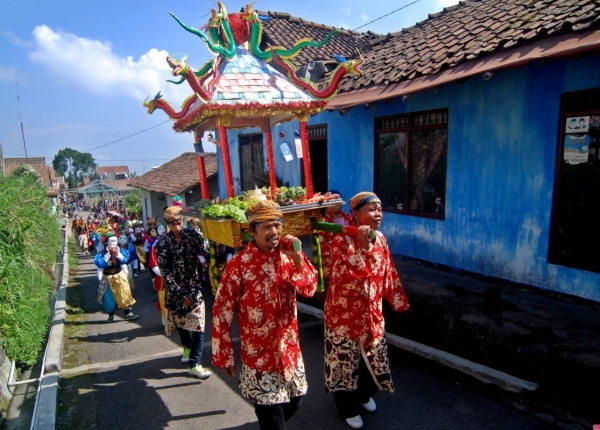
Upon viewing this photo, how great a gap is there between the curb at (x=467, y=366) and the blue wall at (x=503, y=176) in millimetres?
1847

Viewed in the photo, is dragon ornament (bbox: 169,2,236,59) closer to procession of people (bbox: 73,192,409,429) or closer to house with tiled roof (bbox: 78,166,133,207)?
procession of people (bbox: 73,192,409,429)

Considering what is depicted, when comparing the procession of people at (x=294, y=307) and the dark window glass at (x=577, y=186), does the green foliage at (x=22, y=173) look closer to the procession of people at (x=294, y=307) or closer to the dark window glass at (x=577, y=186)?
the procession of people at (x=294, y=307)

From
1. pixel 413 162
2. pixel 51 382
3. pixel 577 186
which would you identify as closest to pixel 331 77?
pixel 577 186

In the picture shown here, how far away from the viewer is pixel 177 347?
5.57 m

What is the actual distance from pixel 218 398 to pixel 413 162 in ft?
16.9

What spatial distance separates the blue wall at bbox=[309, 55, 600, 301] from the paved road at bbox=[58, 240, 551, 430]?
221 cm

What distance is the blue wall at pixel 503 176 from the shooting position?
16.5ft

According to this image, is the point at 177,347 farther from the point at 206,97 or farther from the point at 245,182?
the point at 245,182

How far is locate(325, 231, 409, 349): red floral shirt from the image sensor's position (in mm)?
3154

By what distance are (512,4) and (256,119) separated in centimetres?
518

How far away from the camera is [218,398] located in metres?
4.03

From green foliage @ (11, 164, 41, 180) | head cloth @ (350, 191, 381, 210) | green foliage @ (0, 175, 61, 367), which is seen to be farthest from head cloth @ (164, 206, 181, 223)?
green foliage @ (11, 164, 41, 180)

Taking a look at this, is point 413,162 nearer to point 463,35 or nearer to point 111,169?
point 463,35

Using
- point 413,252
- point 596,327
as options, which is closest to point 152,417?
point 596,327
